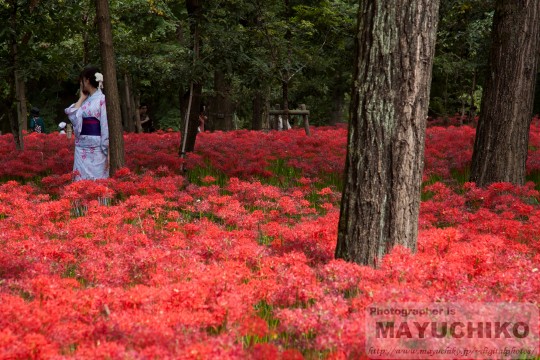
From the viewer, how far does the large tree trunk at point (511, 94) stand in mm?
8909

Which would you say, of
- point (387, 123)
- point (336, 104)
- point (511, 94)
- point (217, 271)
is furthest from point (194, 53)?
point (336, 104)

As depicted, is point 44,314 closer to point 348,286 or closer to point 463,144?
point 348,286

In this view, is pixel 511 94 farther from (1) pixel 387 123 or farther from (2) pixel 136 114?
(2) pixel 136 114

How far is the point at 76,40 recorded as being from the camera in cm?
2183

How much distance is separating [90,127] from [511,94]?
6.16m

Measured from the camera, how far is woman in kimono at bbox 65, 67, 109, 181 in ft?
31.0

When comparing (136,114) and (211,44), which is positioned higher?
(211,44)

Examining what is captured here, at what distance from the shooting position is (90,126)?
960 centimetres

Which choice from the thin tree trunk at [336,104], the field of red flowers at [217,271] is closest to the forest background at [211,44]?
the field of red flowers at [217,271]

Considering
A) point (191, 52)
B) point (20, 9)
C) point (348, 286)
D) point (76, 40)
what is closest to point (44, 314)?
point (348, 286)

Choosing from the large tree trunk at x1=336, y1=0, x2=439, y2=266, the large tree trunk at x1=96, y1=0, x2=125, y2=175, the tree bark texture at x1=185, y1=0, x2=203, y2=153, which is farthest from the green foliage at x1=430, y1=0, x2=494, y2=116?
the large tree trunk at x1=336, y1=0, x2=439, y2=266

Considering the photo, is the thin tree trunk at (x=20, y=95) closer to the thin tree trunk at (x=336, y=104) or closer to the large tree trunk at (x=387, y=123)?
the large tree trunk at (x=387, y=123)

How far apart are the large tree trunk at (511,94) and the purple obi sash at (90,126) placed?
571 centimetres

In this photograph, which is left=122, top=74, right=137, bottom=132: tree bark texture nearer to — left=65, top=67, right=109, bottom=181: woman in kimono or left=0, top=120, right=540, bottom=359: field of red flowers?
left=65, top=67, right=109, bottom=181: woman in kimono
